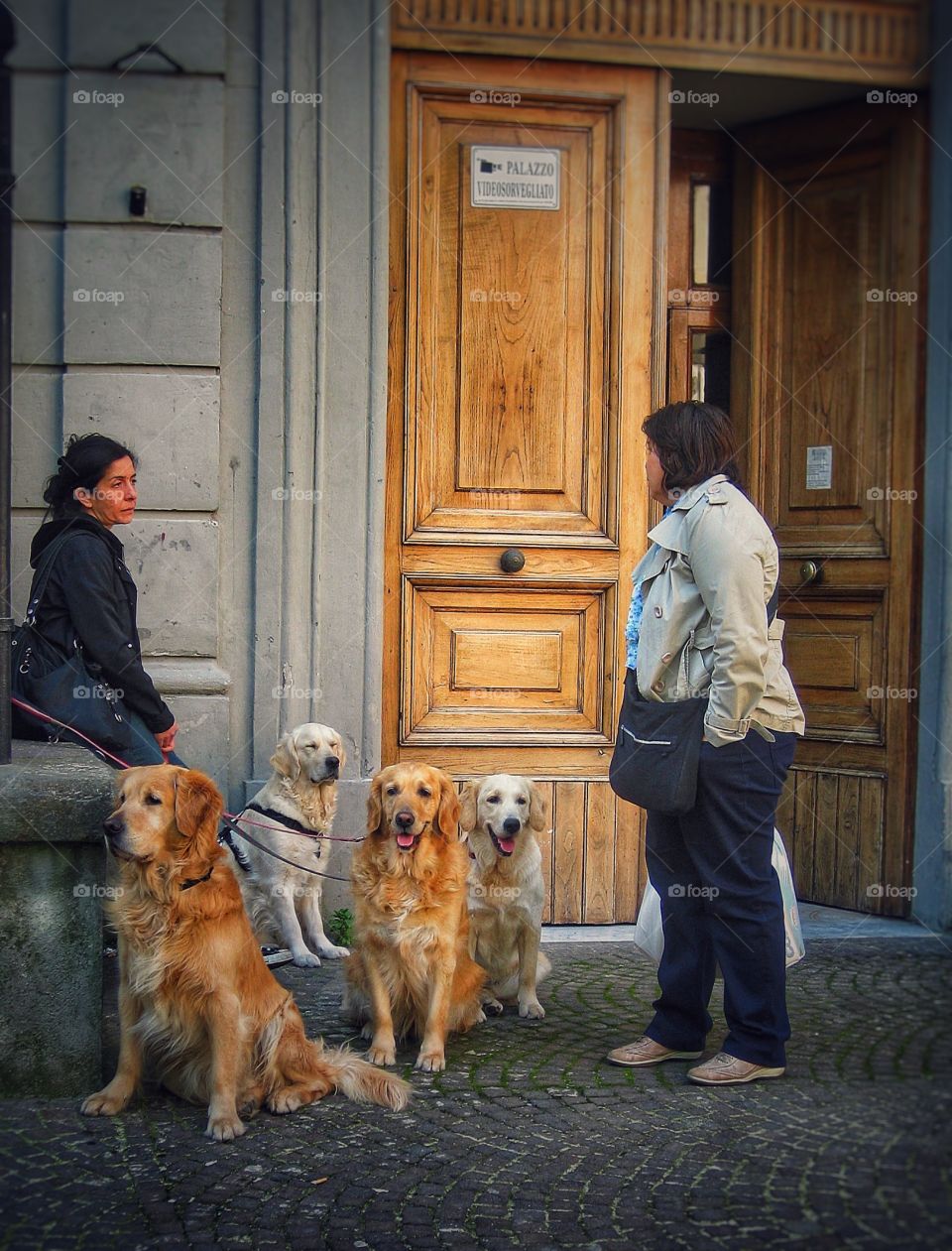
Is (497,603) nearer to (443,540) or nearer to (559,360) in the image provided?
(443,540)

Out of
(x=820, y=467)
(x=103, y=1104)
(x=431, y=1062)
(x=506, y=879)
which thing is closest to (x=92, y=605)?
(x=103, y=1104)

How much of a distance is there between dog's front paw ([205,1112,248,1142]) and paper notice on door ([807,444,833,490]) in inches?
170

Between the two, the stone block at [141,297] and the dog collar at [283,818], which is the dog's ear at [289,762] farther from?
the stone block at [141,297]

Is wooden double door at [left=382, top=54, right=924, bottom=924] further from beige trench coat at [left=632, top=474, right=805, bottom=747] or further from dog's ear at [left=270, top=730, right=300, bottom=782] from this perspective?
beige trench coat at [left=632, top=474, right=805, bottom=747]

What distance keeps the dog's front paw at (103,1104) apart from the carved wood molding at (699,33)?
4.61 meters

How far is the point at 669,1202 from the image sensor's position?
2.98m

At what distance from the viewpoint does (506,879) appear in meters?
5.11

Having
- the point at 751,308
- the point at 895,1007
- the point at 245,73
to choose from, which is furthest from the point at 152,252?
the point at 895,1007

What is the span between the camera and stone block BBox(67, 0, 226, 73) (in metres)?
5.82

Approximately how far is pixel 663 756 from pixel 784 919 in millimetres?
685

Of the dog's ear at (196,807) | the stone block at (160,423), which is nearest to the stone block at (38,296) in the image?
the stone block at (160,423)

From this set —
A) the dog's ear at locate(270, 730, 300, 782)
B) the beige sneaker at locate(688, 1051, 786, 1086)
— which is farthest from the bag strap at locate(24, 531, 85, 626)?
the beige sneaker at locate(688, 1051, 786, 1086)

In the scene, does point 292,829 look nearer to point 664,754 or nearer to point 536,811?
point 536,811

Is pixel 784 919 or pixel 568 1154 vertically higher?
pixel 784 919
